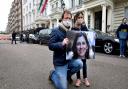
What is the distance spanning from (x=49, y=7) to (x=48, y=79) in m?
48.8

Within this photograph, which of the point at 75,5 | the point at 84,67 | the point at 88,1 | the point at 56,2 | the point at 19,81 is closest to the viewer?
the point at 84,67

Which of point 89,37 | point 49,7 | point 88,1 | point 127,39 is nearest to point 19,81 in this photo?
point 89,37

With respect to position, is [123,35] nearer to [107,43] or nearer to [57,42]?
[107,43]

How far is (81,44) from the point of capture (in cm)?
573

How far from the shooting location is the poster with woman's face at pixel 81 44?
561 cm

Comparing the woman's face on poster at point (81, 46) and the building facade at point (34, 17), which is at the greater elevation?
the building facade at point (34, 17)

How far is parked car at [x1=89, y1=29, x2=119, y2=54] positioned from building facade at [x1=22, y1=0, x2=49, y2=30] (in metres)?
40.1

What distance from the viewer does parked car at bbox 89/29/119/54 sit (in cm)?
1525

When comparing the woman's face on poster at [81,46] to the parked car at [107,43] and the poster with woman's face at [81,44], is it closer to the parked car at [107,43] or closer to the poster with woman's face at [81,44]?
the poster with woman's face at [81,44]

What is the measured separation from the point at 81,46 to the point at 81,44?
41mm

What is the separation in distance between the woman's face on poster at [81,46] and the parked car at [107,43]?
379 inches

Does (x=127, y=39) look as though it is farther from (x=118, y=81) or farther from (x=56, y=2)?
(x=56, y=2)

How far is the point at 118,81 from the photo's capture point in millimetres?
6863

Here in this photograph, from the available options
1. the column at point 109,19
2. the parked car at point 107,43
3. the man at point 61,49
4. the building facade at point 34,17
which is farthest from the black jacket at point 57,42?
the building facade at point 34,17
